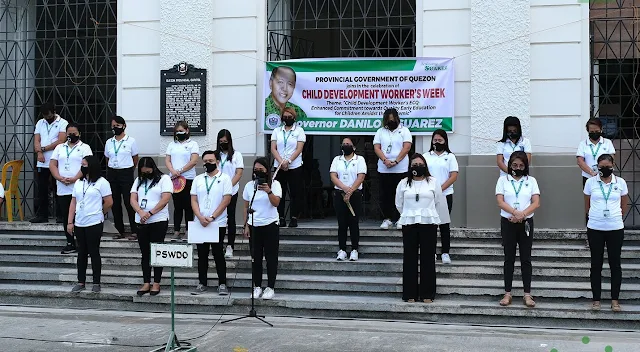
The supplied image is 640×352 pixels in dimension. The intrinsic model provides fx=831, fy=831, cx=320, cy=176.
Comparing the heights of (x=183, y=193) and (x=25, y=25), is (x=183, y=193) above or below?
below

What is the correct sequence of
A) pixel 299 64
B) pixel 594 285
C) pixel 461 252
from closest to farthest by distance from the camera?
1. pixel 594 285
2. pixel 461 252
3. pixel 299 64

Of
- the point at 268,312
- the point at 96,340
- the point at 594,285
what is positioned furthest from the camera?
the point at 268,312

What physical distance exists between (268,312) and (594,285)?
414cm

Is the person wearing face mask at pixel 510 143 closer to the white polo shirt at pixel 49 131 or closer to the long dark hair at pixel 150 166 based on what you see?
the long dark hair at pixel 150 166

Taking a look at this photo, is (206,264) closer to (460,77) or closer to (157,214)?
(157,214)

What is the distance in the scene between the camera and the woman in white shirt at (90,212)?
452 inches

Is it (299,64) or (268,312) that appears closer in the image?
(268,312)

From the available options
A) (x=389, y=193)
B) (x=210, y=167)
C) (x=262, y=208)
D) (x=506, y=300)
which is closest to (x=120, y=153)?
(x=210, y=167)

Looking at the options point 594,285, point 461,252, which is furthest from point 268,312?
point 594,285

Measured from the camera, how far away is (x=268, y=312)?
10992mm

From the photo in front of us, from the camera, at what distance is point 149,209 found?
37.2 feet

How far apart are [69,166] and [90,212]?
1.62m

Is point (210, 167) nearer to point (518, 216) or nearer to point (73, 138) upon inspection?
point (73, 138)

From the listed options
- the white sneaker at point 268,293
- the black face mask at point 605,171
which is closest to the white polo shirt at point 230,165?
the white sneaker at point 268,293
